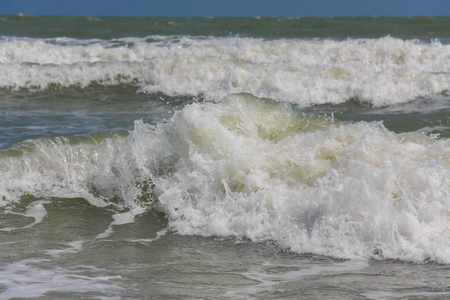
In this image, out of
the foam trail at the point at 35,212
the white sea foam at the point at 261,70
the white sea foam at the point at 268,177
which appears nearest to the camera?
the white sea foam at the point at 268,177

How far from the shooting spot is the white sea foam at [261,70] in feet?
35.0

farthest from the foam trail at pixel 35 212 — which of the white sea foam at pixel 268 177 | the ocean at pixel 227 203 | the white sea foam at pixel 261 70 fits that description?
the white sea foam at pixel 261 70

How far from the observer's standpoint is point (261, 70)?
449 inches

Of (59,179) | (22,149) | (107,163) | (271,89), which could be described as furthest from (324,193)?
(271,89)

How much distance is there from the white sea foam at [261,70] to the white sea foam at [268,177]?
465 cm

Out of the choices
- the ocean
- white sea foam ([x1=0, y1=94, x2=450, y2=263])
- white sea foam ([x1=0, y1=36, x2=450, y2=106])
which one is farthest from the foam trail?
white sea foam ([x1=0, y1=36, x2=450, y2=106])

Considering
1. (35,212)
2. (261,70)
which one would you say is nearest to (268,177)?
(35,212)

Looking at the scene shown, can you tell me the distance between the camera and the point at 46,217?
16.3 feet

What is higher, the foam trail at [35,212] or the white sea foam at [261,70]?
the white sea foam at [261,70]

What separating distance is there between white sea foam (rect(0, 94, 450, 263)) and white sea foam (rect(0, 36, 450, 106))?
465 centimetres

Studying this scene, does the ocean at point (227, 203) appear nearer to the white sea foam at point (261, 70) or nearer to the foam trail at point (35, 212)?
the foam trail at point (35, 212)

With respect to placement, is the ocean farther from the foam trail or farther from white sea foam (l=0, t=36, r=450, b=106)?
white sea foam (l=0, t=36, r=450, b=106)

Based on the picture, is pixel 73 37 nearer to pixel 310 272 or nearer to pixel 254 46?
pixel 254 46

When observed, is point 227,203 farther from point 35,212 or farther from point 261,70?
point 261,70
